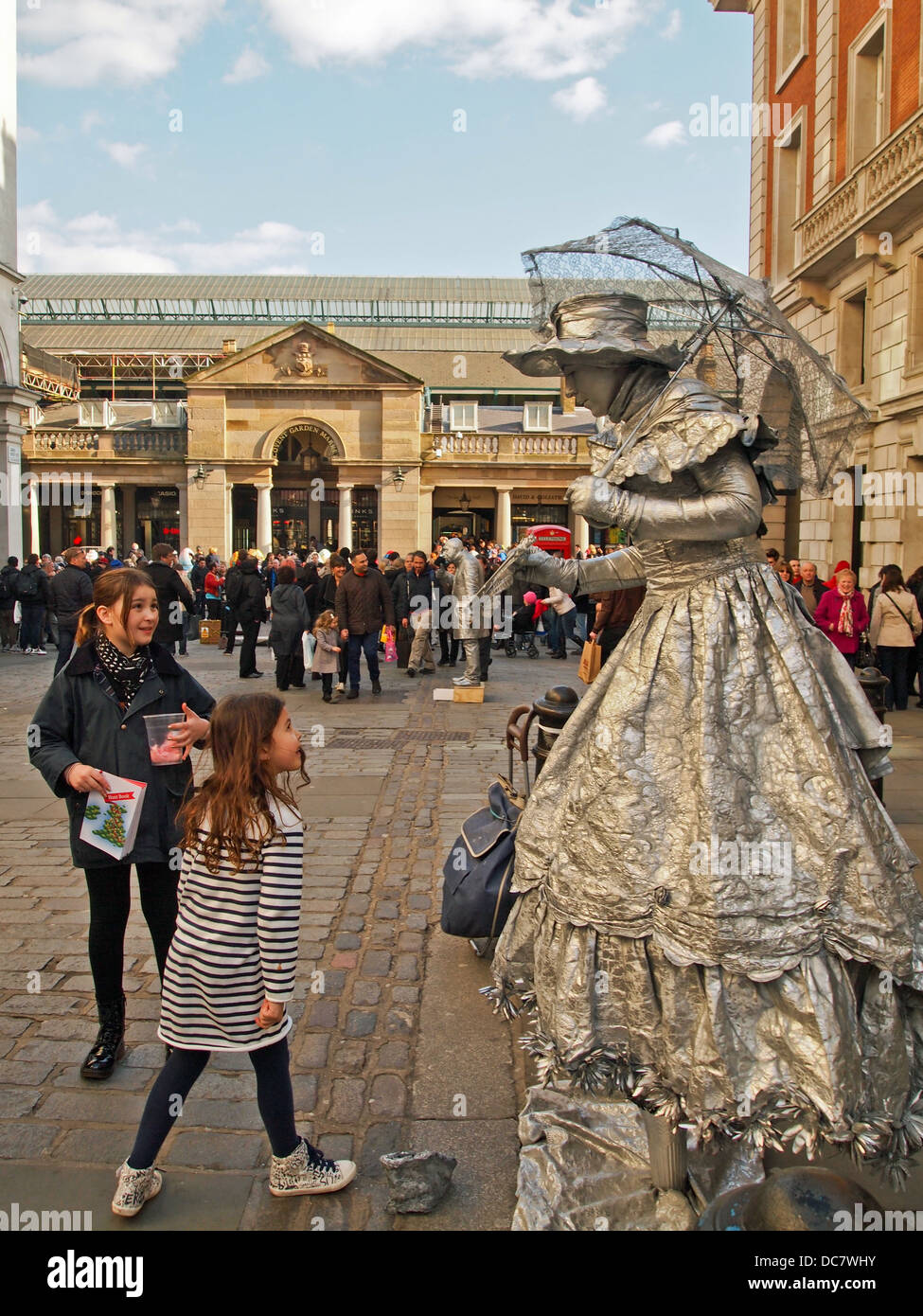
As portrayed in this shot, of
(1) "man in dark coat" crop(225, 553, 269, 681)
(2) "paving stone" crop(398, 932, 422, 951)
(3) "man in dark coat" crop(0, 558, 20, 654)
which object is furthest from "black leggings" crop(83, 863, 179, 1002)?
(3) "man in dark coat" crop(0, 558, 20, 654)

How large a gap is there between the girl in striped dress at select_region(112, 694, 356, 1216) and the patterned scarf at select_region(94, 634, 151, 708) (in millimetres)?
856

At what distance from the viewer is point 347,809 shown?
21.5 ft

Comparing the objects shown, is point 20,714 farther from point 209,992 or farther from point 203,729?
point 209,992

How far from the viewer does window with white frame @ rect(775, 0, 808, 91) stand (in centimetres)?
1908

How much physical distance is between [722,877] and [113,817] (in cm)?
186

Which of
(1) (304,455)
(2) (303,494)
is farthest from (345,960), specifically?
(1) (304,455)

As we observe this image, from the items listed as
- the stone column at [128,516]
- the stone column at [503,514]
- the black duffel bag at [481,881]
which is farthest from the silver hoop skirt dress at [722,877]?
the stone column at [128,516]

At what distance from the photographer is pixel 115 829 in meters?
3.06

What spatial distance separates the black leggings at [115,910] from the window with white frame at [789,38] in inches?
831

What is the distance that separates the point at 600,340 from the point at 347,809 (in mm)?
4496

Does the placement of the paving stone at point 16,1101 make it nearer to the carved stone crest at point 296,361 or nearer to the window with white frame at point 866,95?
the window with white frame at point 866,95

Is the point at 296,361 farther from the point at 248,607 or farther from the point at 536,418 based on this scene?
the point at 248,607

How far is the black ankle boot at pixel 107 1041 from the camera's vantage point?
3.10 m
